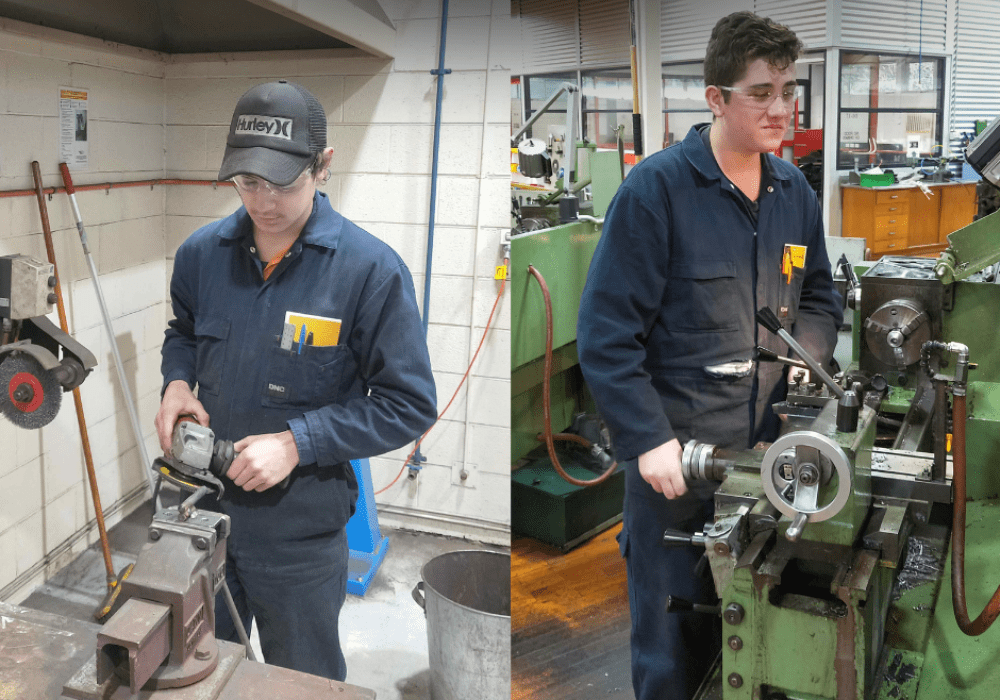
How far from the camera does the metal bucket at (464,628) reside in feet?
5.16

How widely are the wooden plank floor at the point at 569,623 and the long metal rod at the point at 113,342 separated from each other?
1.07m

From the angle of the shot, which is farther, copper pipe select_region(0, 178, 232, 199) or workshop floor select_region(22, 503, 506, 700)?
workshop floor select_region(22, 503, 506, 700)

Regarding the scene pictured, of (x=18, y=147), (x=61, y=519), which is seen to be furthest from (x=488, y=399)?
(x=18, y=147)

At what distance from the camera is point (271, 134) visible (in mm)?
1104

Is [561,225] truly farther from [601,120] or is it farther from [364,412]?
[364,412]

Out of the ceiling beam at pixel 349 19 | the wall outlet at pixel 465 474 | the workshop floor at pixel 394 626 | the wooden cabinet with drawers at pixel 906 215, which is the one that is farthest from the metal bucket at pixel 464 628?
the wooden cabinet with drawers at pixel 906 215

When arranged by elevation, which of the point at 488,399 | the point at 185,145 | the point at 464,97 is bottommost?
the point at 488,399

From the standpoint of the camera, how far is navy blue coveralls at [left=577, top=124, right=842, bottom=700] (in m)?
1.26

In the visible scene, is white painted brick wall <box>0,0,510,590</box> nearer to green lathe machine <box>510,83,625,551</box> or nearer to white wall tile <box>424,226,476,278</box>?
white wall tile <box>424,226,476,278</box>

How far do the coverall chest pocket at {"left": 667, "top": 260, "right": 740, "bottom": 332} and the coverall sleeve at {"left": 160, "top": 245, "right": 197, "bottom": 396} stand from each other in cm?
79

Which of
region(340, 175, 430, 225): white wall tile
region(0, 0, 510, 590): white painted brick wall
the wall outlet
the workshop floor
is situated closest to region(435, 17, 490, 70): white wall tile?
region(0, 0, 510, 590): white painted brick wall

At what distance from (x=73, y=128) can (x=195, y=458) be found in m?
0.51

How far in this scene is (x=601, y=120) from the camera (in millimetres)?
1615

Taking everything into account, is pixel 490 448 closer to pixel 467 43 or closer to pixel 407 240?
pixel 407 240
